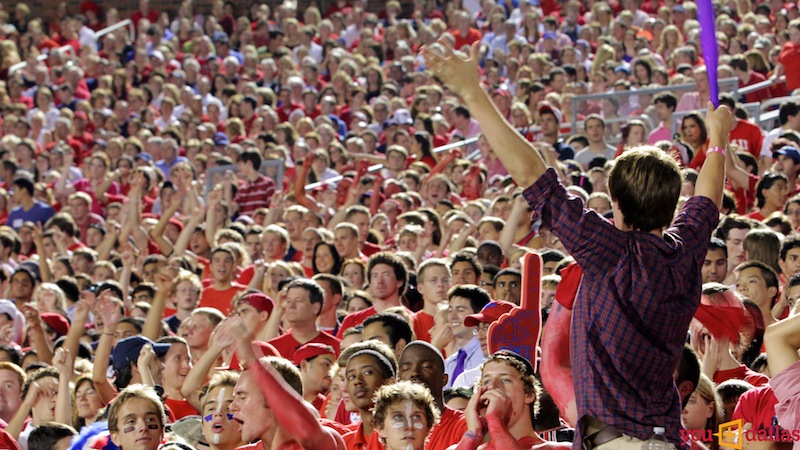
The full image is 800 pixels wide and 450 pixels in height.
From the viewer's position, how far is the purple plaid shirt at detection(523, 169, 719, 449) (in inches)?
138

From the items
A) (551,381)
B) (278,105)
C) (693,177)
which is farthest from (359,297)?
(278,105)

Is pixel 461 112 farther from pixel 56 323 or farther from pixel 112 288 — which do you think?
pixel 56 323

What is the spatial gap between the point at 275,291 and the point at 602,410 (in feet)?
21.3

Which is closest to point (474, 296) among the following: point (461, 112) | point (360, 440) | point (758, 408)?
point (360, 440)

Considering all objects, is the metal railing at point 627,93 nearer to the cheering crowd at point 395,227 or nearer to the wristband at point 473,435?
the cheering crowd at point 395,227

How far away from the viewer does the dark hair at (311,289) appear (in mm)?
8203

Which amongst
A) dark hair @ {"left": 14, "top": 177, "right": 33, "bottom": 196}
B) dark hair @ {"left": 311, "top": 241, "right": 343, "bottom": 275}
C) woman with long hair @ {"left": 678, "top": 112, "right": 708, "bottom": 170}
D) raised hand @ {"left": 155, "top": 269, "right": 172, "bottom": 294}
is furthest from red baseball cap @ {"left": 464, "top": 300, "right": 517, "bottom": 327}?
dark hair @ {"left": 14, "top": 177, "right": 33, "bottom": 196}

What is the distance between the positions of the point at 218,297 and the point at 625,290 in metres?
7.07

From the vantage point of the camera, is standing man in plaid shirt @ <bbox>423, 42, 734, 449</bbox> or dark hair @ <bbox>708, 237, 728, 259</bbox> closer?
standing man in plaid shirt @ <bbox>423, 42, 734, 449</bbox>

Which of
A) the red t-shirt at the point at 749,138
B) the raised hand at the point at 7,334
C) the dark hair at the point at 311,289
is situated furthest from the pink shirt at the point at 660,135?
the raised hand at the point at 7,334

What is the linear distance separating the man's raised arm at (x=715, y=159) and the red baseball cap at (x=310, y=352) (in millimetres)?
3610

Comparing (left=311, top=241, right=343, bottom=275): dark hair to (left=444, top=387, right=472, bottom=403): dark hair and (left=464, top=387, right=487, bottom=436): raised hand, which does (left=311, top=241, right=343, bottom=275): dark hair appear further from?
(left=464, top=387, right=487, bottom=436): raised hand

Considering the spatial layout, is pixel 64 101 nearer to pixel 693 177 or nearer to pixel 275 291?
pixel 275 291

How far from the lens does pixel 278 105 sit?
1850 centimetres
